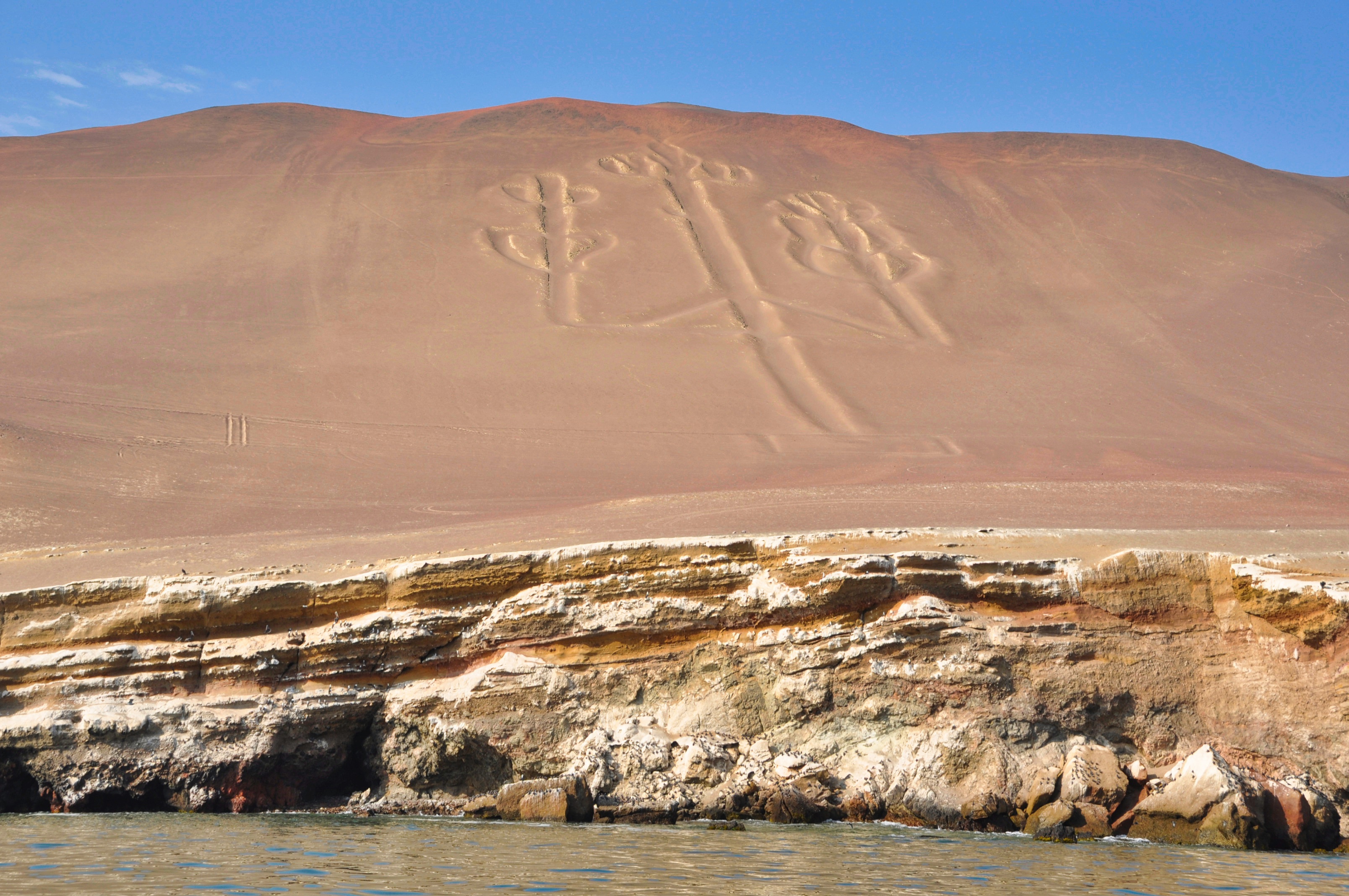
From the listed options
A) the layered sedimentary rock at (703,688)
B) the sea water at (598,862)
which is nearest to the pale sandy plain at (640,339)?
the layered sedimentary rock at (703,688)

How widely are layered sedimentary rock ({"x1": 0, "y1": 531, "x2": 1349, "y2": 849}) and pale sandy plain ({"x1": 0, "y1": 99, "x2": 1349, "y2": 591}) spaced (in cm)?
112

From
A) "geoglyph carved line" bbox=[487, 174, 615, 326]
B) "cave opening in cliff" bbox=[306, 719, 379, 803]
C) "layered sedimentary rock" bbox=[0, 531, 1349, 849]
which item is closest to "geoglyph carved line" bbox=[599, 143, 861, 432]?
"geoglyph carved line" bbox=[487, 174, 615, 326]

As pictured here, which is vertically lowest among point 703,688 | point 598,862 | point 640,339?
point 598,862

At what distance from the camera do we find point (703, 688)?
1212cm

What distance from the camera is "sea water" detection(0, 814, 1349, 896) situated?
7488 millimetres

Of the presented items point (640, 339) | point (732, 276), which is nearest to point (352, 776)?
point (640, 339)

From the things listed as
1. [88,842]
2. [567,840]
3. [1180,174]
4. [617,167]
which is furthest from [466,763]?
[1180,174]

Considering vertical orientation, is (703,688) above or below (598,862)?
above

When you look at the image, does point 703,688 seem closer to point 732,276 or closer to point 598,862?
point 598,862

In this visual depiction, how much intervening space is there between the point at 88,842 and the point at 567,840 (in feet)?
13.0

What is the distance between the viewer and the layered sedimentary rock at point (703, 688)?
1086cm

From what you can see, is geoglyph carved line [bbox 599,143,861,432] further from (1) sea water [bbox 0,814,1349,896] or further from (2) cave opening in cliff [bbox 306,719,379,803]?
(1) sea water [bbox 0,814,1349,896]

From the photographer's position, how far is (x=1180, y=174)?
44.8 meters

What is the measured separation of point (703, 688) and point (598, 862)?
12.4 ft
